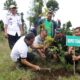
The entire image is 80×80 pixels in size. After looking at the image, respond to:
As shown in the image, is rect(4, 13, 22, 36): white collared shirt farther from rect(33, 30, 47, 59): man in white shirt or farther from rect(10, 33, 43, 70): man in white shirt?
rect(10, 33, 43, 70): man in white shirt

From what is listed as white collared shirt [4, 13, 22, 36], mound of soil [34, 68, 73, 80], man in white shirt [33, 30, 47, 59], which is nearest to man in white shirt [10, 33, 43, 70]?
mound of soil [34, 68, 73, 80]

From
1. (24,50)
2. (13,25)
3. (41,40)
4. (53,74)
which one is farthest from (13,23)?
(53,74)

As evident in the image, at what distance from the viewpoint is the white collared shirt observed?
10430mm

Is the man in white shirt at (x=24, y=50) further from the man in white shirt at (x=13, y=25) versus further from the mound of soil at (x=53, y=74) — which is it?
the man in white shirt at (x=13, y=25)

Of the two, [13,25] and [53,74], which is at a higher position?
[13,25]

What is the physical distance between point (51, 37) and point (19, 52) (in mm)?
1517

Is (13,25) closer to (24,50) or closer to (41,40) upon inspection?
(41,40)

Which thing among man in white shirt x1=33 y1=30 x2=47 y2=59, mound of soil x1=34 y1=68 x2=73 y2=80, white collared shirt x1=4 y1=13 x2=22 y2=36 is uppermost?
white collared shirt x1=4 y1=13 x2=22 y2=36

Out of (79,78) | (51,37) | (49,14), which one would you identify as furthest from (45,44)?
(79,78)

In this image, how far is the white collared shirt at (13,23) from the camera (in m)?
10.4

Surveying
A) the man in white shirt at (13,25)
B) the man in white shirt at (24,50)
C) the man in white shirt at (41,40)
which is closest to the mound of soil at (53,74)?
the man in white shirt at (24,50)

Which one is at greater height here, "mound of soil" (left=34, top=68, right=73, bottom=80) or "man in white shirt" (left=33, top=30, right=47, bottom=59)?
"man in white shirt" (left=33, top=30, right=47, bottom=59)

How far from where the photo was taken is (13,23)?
34.5 feet

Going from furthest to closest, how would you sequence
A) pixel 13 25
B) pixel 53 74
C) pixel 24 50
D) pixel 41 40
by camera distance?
pixel 13 25 → pixel 41 40 → pixel 53 74 → pixel 24 50
